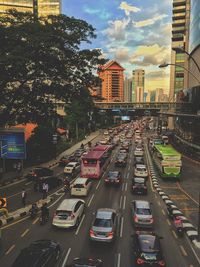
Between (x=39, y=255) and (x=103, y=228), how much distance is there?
19.8 feet

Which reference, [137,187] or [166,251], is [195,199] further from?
[166,251]

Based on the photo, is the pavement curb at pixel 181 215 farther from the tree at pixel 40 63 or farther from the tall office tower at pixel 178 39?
the tall office tower at pixel 178 39

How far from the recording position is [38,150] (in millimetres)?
55375

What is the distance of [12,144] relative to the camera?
38.2 m

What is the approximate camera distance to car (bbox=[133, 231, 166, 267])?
16.8m

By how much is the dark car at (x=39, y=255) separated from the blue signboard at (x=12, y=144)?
70.3 feet

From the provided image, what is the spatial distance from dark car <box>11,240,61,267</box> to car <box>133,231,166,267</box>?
14.2ft

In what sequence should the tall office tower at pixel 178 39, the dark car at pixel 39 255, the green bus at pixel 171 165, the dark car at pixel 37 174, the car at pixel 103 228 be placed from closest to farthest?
the dark car at pixel 39 255, the car at pixel 103 228, the green bus at pixel 171 165, the dark car at pixel 37 174, the tall office tower at pixel 178 39

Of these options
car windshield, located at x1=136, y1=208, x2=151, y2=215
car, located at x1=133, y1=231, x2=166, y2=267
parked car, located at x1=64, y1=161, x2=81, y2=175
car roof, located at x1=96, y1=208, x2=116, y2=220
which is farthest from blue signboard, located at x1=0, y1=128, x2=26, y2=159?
car, located at x1=133, y1=231, x2=166, y2=267

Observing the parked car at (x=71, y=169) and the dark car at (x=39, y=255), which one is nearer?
the dark car at (x=39, y=255)

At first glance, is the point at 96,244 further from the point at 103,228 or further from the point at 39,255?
the point at 39,255

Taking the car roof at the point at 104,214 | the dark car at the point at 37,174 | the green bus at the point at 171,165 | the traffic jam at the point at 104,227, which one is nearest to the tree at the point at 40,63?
the dark car at the point at 37,174

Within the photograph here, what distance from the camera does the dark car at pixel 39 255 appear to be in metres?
15.0

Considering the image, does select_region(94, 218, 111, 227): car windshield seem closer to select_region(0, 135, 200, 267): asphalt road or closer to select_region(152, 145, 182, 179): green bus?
select_region(0, 135, 200, 267): asphalt road
